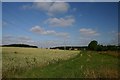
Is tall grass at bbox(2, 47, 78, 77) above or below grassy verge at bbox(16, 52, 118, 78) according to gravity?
above

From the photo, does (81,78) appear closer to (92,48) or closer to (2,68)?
(2,68)

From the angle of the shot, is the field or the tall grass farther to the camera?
the tall grass

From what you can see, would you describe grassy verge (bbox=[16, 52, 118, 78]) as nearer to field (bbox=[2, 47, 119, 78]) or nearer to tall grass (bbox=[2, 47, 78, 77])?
field (bbox=[2, 47, 119, 78])

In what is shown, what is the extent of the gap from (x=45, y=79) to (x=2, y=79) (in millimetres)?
2014

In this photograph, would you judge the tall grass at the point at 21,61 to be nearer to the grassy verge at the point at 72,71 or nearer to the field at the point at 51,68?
the field at the point at 51,68

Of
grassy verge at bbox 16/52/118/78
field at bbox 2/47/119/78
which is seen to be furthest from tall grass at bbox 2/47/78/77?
grassy verge at bbox 16/52/118/78

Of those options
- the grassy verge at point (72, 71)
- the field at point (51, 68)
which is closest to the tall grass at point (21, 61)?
the field at point (51, 68)

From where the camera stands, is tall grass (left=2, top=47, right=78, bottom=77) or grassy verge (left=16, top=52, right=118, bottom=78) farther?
tall grass (left=2, top=47, right=78, bottom=77)

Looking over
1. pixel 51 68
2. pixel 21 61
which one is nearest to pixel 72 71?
pixel 51 68

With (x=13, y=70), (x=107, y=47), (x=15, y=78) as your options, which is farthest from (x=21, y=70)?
(x=107, y=47)

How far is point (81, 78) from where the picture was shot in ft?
40.0

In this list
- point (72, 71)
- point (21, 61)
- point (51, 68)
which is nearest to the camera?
point (72, 71)

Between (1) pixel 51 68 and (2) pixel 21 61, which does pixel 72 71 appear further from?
(2) pixel 21 61

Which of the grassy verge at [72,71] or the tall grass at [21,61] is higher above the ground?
the tall grass at [21,61]
